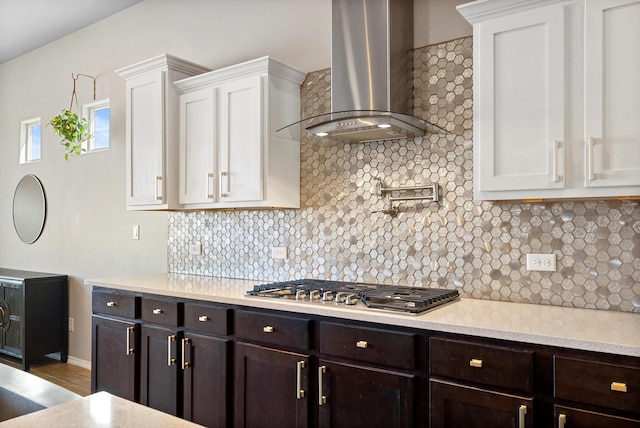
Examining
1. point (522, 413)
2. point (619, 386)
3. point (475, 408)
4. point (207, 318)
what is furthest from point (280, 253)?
point (619, 386)

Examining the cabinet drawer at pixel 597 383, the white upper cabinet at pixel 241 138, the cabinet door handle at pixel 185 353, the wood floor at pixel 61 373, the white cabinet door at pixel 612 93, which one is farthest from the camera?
the wood floor at pixel 61 373

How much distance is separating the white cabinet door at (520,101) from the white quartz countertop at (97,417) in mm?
1663

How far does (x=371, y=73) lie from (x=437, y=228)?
90 centimetres

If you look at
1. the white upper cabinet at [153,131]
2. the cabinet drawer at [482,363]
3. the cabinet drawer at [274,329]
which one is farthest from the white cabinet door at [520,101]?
the white upper cabinet at [153,131]

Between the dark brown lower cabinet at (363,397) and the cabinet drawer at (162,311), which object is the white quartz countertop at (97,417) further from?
the cabinet drawer at (162,311)

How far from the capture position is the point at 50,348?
468cm

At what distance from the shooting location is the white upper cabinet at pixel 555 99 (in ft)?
6.13

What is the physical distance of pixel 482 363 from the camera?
178 centimetres

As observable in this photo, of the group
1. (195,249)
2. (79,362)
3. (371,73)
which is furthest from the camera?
(79,362)

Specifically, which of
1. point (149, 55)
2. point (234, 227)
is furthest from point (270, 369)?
point (149, 55)

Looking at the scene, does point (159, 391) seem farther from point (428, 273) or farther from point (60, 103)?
point (60, 103)

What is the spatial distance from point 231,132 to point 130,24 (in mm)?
2075

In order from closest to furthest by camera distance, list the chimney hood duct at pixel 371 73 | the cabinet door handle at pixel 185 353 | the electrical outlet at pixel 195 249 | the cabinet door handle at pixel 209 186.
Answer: the chimney hood duct at pixel 371 73, the cabinet door handle at pixel 185 353, the cabinet door handle at pixel 209 186, the electrical outlet at pixel 195 249

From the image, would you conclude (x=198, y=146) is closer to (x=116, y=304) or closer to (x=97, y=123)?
(x=116, y=304)
